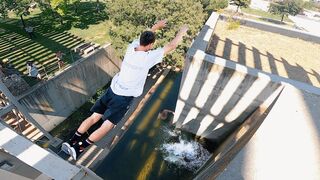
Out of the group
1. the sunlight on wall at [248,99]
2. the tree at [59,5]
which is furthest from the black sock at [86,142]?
the tree at [59,5]

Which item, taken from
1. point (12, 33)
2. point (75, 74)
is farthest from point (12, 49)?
point (75, 74)

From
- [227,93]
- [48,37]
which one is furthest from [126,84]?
[48,37]

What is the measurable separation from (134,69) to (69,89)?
15471mm

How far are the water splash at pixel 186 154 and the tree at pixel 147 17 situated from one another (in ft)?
28.0

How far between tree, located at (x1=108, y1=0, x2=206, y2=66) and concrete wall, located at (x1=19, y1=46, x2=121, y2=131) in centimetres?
280

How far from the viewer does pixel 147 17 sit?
2008 cm

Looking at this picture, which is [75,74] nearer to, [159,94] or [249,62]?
[159,94]

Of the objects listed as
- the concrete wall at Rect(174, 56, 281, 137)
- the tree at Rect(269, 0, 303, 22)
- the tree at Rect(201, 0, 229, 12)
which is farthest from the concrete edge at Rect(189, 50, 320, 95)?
the tree at Rect(269, 0, 303, 22)

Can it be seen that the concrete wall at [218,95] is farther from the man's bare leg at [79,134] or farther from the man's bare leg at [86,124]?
the man's bare leg at [79,134]

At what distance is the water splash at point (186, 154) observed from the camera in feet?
48.7

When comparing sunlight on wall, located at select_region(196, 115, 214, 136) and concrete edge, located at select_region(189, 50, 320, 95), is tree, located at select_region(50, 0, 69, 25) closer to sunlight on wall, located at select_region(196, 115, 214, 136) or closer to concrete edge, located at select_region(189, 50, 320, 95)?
concrete edge, located at select_region(189, 50, 320, 95)

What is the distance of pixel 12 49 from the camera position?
70.4 feet

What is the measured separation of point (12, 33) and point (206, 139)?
71.5ft

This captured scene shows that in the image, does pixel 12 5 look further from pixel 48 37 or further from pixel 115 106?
pixel 115 106
